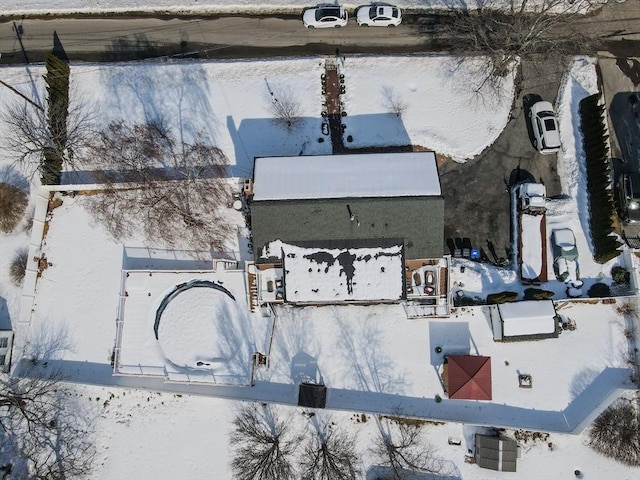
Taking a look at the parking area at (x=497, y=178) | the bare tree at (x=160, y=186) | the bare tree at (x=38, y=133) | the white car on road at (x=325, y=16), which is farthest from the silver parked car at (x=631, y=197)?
the bare tree at (x=38, y=133)

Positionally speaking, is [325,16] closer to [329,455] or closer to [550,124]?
[550,124]

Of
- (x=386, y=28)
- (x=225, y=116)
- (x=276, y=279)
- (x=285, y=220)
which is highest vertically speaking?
(x=386, y=28)

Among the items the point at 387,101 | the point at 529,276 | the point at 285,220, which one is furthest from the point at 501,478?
the point at 387,101

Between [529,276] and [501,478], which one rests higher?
[529,276]

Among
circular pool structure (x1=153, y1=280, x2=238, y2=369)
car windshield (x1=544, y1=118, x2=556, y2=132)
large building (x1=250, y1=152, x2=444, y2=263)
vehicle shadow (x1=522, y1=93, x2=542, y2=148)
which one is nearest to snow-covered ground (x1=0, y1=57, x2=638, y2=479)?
circular pool structure (x1=153, y1=280, x2=238, y2=369)

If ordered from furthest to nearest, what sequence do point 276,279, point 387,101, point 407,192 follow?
point 387,101 → point 276,279 → point 407,192

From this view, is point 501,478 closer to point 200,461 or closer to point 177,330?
point 200,461

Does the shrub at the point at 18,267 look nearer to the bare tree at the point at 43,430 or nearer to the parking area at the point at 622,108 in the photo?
the bare tree at the point at 43,430
